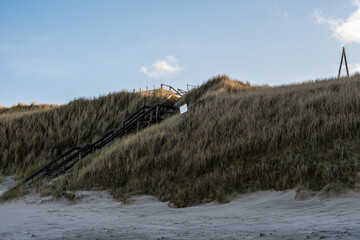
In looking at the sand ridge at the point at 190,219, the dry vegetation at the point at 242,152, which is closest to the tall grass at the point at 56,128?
the dry vegetation at the point at 242,152

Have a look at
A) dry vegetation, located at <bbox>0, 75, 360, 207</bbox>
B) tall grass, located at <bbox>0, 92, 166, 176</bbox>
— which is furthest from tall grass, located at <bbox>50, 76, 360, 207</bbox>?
tall grass, located at <bbox>0, 92, 166, 176</bbox>

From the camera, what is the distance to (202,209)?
7875 mm

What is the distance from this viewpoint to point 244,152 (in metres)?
10.7

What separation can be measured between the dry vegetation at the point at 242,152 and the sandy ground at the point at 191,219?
76 cm

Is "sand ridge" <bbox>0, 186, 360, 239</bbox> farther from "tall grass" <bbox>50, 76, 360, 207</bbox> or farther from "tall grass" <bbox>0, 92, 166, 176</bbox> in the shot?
"tall grass" <bbox>0, 92, 166, 176</bbox>

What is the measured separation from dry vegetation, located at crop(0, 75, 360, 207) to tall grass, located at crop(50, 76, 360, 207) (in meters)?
0.03

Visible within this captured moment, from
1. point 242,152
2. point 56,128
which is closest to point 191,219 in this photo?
point 242,152

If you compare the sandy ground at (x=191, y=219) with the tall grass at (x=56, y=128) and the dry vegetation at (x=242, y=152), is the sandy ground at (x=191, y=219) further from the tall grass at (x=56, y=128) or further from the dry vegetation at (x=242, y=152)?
the tall grass at (x=56, y=128)

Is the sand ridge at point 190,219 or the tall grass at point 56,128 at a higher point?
the tall grass at point 56,128

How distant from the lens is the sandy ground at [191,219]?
4.35 metres

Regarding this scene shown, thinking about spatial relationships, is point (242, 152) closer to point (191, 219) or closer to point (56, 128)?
point (191, 219)

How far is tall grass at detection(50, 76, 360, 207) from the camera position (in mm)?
8812

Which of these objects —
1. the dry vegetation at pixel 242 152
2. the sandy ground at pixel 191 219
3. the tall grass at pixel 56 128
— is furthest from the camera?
the tall grass at pixel 56 128

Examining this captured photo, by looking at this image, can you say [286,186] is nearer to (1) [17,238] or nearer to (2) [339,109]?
(2) [339,109]
